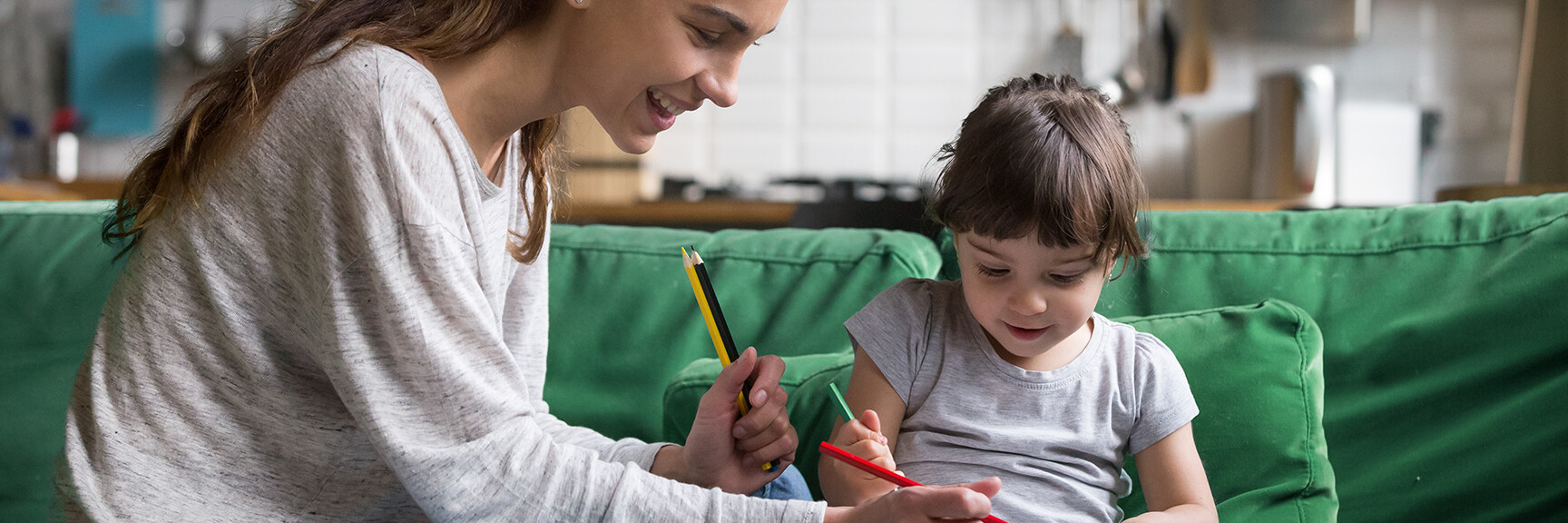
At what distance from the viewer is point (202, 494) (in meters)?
0.88

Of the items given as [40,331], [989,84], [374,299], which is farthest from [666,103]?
[989,84]

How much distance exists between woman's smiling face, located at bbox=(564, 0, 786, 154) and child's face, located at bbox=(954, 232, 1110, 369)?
253 mm

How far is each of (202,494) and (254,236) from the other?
200mm

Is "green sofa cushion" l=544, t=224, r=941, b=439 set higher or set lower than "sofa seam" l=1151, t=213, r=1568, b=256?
lower

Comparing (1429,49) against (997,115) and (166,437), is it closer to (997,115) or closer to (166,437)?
(997,115)

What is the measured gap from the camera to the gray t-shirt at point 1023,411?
101 cm

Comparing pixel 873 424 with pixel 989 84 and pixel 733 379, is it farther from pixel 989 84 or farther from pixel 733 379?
pixel 989 84

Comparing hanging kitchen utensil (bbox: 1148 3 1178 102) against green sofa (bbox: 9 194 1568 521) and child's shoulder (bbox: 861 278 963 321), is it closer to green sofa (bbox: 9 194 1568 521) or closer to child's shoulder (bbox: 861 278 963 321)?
green sofa (bbox: 9 194 1568 521)

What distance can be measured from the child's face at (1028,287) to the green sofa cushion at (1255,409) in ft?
0.65

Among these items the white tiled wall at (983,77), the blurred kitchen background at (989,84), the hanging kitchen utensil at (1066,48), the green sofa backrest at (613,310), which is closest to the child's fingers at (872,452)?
the green sofa backrest at (613,310)

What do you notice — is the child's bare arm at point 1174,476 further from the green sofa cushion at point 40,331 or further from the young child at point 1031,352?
the green sofa cushion at point 40,331

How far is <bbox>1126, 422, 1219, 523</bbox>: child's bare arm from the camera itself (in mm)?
1012

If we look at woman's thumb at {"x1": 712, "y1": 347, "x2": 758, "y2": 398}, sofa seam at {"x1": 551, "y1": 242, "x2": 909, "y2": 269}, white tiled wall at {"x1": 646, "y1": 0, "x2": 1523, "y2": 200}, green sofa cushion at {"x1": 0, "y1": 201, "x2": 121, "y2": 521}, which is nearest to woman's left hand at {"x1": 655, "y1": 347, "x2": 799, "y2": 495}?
woman's thumb at {"x1": 712, "y1": 347, "x2": 758, "y2": 398}

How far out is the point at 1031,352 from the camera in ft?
3.34
